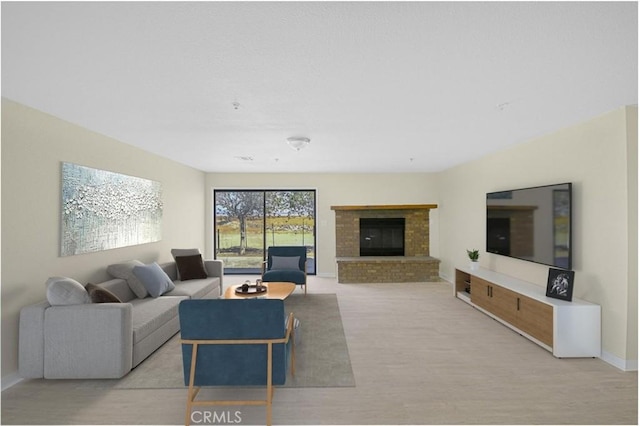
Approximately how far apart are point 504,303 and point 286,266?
369cm

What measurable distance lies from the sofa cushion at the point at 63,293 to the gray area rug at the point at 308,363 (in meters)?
0.84

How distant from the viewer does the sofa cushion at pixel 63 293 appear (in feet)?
10.2

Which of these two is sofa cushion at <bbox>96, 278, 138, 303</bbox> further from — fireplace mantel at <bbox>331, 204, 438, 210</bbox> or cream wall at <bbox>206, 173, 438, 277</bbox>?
fireplace mantel at <bbox>331, 204, 438, 210</bbox>

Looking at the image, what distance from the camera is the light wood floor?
2520 millimetres

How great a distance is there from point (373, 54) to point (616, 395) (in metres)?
3.26

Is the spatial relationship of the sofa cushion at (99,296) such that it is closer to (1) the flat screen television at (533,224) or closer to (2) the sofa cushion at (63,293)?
(2) the sofa cushion at (63,293)

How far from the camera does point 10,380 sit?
2.99 m

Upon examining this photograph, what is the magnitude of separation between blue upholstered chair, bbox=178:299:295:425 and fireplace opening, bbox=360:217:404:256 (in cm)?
586

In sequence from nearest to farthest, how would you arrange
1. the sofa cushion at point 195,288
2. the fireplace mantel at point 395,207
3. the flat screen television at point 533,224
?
1. the flat screen television at point 533,224
2. the sofa cushion at point 195,288
3. the fireplace mantel at point 395,207

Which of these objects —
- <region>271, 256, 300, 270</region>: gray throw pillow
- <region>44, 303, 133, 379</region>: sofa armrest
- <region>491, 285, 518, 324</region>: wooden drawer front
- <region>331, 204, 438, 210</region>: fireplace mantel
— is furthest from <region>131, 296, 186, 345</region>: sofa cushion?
<region>331, 204, 438, 210</region>: fireplace mantel

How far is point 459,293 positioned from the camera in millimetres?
5992

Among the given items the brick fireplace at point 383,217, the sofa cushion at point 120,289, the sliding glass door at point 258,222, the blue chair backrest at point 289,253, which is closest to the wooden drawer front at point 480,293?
the brick fireplace at point 383,217

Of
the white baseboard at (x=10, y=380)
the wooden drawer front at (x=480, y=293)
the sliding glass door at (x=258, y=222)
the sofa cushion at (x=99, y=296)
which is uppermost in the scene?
the sliding glass door at (x=258, y=222)

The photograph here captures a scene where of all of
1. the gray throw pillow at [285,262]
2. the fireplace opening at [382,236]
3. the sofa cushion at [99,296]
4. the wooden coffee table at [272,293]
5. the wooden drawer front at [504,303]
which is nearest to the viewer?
the sofa cushion at [99,296]
